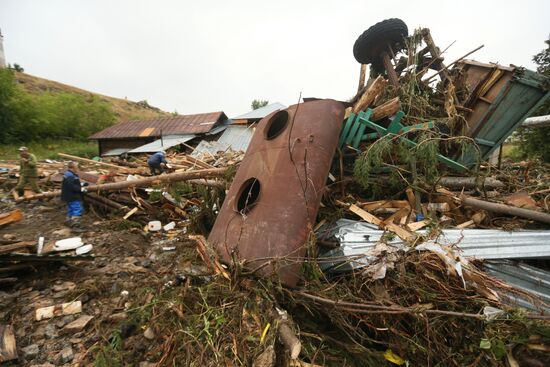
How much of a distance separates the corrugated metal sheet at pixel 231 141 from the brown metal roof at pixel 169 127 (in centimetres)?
208

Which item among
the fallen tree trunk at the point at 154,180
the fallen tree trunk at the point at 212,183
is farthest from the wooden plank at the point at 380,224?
the fallen tree trunk at the point at 154,180

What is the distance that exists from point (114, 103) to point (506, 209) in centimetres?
4823

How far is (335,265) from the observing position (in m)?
2.71

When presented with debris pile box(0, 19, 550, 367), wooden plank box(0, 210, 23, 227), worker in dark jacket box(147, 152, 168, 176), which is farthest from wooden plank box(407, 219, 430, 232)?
wooden plank box(0, 210, 23, 227)

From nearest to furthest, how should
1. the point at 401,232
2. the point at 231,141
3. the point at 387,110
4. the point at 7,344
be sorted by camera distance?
the point at 7,344, the point at 401,232, the point at 387,110, the point at 231,141

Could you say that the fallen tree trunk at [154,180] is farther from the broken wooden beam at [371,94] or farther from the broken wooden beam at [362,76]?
the broken wooden beam at [362,76]

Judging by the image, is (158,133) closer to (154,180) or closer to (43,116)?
(43,116)

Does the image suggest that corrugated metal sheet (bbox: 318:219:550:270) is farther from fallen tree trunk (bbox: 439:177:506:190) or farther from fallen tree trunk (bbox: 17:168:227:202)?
fallen tree trunk (bbox: 17:168:227:202)

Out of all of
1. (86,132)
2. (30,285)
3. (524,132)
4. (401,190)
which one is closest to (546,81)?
(401,190)

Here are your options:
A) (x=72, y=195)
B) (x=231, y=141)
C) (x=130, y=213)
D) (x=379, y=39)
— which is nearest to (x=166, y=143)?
(x=231, y=141)

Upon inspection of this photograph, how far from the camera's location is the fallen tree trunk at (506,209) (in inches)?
115

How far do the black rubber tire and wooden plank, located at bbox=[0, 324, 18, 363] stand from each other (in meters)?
6.64

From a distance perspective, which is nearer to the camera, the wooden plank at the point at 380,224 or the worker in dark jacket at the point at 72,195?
the wooden plank at the point at 380,224

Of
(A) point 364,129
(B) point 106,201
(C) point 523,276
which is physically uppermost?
(A) point 364,129
